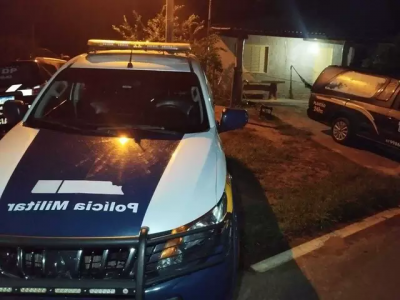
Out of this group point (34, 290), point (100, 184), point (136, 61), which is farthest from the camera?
point (136, 61)

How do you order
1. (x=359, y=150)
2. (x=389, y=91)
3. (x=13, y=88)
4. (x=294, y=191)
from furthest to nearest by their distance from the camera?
(x=359, y=150) → (x=389, y=91) → (x=13, y=88) → (x=294, y=191)

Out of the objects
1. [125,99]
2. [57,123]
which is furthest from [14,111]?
[125,99]

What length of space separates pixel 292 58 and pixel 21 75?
12410 millimetres

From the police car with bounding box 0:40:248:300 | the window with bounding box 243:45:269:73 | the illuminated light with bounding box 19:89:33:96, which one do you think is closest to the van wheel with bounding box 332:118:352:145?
the illuminated light with bounding box 19:89:33:96

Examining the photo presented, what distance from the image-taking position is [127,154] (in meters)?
3.50

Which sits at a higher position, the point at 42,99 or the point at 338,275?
the point at 42,99

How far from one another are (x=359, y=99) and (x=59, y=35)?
16155 millimetres

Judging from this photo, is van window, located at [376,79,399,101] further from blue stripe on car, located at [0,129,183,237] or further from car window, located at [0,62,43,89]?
blue stripe on car, located at [0,129,183,237]

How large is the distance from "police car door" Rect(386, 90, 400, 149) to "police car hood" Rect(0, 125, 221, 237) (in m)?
6.94

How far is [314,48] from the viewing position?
19438 millimetres

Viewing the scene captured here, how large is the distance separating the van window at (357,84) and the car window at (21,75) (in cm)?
642

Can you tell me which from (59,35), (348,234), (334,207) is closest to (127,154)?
(348,234)

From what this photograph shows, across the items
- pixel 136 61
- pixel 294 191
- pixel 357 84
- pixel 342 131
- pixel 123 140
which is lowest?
pixel 342 131

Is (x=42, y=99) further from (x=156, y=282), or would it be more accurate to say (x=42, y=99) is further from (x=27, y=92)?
(x=27, y=92)
